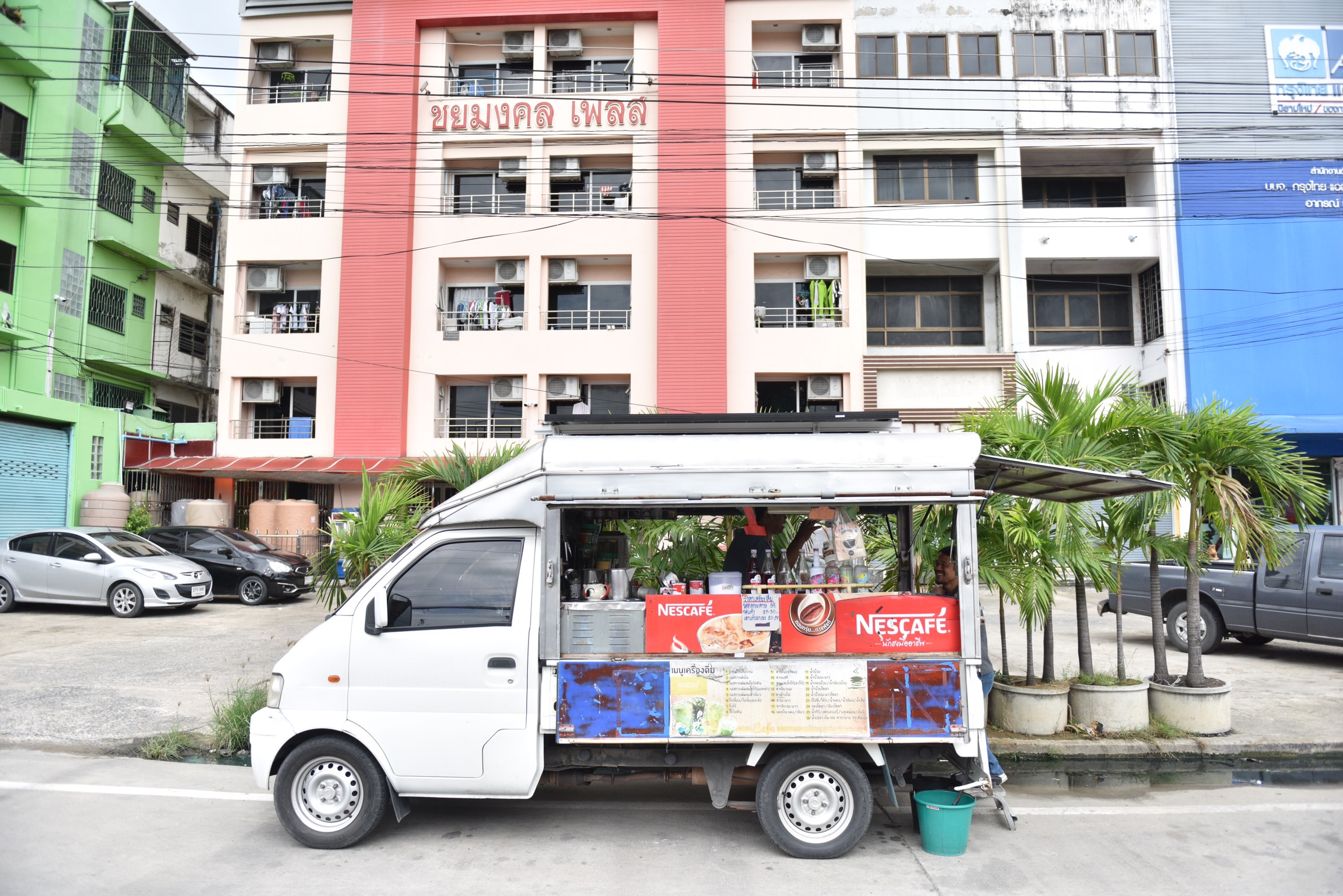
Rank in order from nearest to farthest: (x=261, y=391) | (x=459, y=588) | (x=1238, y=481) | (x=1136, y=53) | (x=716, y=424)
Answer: (x=459, y=588), (x=716, y=424), (x=1238, y=481), (x=1136, y=53), (x=261, y=391)

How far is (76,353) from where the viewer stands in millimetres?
24281

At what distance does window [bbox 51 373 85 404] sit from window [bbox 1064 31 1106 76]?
28608mm

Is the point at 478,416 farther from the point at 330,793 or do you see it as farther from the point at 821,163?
the point at 330,793

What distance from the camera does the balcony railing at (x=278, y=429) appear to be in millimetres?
24219

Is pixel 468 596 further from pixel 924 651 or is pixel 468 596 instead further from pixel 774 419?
pixel 924 651

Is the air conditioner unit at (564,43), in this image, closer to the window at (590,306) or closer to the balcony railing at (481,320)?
the window at (590,306)

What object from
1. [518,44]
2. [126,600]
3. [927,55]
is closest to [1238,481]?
[126,600]

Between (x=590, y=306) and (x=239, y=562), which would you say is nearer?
(x=239, y=562)

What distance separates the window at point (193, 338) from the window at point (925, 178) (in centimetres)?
2333

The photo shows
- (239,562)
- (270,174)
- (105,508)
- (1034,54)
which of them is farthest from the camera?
(270,174)

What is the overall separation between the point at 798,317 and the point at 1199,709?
17081mm

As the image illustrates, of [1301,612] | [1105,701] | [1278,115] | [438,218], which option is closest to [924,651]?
[1105,701]

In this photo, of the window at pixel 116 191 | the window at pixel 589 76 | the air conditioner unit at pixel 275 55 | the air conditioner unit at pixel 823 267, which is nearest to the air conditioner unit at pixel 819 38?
the window at pixel 589 76

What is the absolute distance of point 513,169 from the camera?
24.3 m
